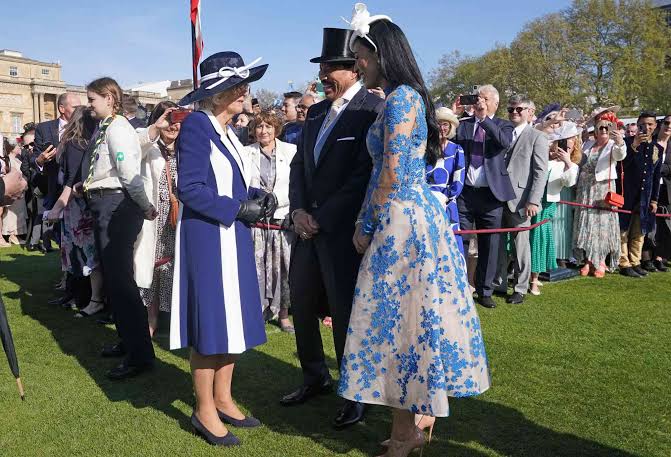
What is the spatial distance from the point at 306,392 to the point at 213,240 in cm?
137

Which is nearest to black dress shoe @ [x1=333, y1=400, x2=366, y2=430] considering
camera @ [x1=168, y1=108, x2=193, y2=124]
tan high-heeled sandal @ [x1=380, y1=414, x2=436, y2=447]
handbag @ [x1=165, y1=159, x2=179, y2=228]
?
tan high-heeled sandal @ [x1=380, y1=414, x2=436, y2=447]

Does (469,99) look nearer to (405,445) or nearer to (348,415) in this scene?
(348,415)

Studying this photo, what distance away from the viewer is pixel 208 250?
11.4ft

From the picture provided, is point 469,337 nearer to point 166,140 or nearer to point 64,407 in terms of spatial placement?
point 64,407

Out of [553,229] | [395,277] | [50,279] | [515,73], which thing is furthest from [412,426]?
[515,73]

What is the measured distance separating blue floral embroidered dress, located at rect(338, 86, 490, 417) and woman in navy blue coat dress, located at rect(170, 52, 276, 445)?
2.52 ft

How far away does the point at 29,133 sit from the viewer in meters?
13.1

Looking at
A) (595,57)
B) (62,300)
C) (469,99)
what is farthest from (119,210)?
(595,57)

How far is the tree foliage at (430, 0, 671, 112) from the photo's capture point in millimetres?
36656

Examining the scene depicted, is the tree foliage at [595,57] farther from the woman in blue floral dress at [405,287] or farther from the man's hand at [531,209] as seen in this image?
the woman in blue floral dress at [405,287]

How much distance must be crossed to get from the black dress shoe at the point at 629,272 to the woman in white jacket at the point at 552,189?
4.52 feet

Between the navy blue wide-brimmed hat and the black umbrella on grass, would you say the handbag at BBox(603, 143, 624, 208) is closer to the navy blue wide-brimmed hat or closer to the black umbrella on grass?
the navy blue wide-brimmed hat

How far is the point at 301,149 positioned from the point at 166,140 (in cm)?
210

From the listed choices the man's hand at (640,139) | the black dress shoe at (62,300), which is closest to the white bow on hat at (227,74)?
the black dress shoe at (62,300)
